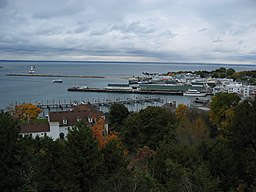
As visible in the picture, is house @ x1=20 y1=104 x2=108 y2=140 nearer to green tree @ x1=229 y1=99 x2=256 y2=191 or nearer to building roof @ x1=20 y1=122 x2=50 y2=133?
building roof @ x1=20 y1=122 x2=50 y2=133

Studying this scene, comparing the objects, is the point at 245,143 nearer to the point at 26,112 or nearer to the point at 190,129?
the point at 190,129

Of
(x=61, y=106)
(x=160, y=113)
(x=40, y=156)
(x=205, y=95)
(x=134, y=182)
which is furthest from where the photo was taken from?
(x=205, y=95)

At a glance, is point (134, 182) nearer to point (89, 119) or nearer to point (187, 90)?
point (89, 119)

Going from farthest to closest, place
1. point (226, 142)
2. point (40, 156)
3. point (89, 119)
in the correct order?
point (89, 119) < point (226, 142) < point (40, 156)

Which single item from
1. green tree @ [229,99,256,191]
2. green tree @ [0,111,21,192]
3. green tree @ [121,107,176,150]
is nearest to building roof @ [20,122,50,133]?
green tree @ [121,107,176,150]

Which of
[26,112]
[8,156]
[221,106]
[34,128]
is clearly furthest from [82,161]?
[26,112]

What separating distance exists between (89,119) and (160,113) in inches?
196

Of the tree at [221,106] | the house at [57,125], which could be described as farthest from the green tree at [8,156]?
the tree at [221,106]

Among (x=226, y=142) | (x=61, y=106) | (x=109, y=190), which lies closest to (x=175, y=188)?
(x=109, y=190)

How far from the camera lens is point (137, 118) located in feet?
51.2

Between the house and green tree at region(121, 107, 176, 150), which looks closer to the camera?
green tree at region(121, 107, 176, 150)

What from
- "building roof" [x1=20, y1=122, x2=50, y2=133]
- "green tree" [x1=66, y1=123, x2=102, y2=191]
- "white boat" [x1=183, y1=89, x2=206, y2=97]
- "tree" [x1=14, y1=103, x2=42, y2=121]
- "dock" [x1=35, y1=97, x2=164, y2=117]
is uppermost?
"green tree" [x1=66, y1=123, x2=102, y2=191]

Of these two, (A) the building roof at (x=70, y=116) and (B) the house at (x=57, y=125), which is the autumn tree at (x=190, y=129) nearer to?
(B) the house at (x=57, y=125)

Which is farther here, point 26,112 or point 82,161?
point 26,112
